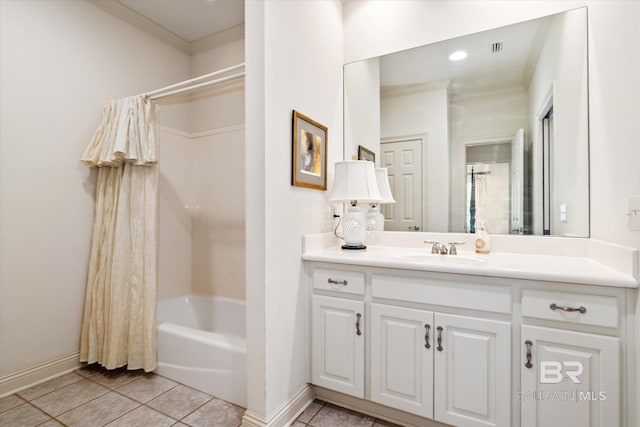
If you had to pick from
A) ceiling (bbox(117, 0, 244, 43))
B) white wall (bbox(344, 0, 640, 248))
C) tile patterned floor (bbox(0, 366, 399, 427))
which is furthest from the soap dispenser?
ceiling (bbox(117, 0, 244, 43))

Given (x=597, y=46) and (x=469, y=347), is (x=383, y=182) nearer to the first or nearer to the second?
(x=469, y=347)

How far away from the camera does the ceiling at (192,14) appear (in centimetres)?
233

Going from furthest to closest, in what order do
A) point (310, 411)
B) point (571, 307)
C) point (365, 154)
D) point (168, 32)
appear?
point (168, 32), point (365, 154), point (310, 411), point (571, 307)

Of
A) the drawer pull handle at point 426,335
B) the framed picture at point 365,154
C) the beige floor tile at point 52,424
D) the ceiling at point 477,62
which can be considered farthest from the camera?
the framed picture at point 365,154

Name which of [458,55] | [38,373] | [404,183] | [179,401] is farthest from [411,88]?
[38,373]

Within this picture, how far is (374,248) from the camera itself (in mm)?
2006

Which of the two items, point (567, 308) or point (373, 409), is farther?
point (373, 409)

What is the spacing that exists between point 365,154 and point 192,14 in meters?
1.86

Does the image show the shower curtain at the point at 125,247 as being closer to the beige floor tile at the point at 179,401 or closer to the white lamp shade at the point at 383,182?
the beige floor tile at the point at 179,401

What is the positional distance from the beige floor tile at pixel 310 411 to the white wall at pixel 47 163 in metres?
1.71

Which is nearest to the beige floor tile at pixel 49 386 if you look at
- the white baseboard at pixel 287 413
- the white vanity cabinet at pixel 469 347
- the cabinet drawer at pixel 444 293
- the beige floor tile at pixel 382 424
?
the white baseboard at pixel 287 413

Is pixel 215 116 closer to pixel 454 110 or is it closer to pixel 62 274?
pixel 62 274

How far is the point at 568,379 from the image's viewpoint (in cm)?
114

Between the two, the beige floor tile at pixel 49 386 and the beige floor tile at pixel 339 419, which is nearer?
the beige floor tile at pixel 339 419
